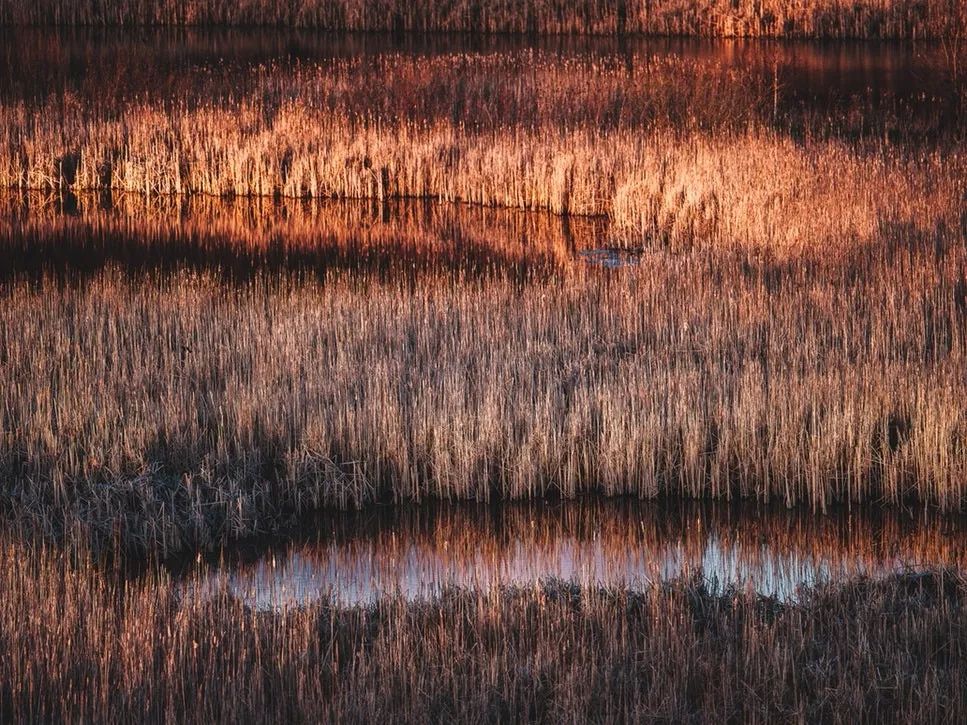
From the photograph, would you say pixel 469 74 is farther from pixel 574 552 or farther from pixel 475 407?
pixel 574 552

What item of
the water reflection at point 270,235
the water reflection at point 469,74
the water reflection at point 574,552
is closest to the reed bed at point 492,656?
the water reflection at point 574,552

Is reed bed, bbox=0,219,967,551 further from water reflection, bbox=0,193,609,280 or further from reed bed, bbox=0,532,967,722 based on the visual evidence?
water reflection, bbox=0,193,609,280

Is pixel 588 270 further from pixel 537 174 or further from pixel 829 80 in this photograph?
pixel 829 80

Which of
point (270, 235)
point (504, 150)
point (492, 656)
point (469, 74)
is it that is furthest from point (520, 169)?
point (492, 656)

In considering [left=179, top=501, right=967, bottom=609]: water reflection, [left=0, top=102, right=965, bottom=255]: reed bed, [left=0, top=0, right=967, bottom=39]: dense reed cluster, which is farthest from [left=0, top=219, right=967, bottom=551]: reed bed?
[left=0, top=0, right=967, bottom=39]: dense reed cluster

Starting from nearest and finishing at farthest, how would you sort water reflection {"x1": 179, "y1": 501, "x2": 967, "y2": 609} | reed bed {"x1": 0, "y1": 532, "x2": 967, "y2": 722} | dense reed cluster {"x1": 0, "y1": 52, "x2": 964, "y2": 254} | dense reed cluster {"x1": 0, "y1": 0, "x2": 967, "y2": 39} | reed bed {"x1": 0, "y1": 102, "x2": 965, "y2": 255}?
reed bed {"x1": 0, "y1": 532, "x2": 967, "y2": 722}, water reflection {"x1": 179, "y1": 501, "x2": 967, "y2": 609}, reed bed {"x1": 0, "y1": 102, "x2": 965, "y2": 255}, dense reed cluster {"x1": 0, "y1": 52, "x2": 964, "y2": 254}, dense reed cluster {"x1": 0, "y1": 0, "x2": 967, "y2": 39}

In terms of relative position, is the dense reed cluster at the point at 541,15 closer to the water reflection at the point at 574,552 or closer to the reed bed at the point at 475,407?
the reed bed at the point at 475,407
